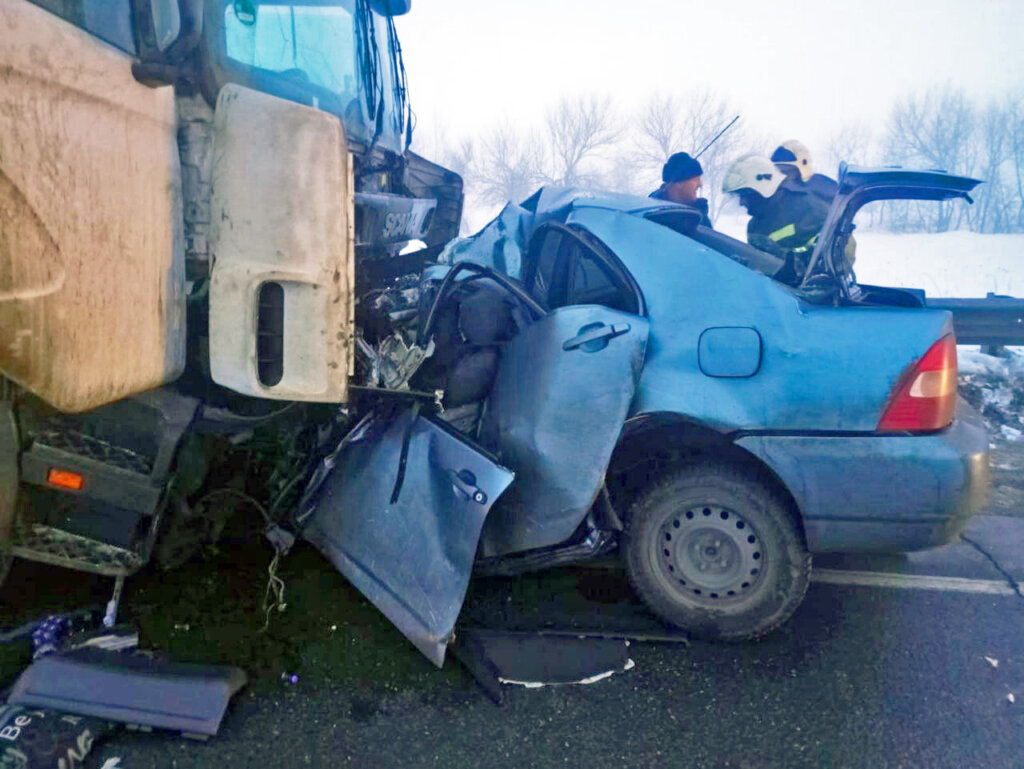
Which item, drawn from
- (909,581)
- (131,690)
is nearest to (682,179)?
(909,581)

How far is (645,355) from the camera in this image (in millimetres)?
2652

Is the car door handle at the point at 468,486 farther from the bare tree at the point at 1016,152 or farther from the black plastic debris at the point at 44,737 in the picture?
the bare tree at the point at 1016,152

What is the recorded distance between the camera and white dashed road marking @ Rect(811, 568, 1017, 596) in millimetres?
3131

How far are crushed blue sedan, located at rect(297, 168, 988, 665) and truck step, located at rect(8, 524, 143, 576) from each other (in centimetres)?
71

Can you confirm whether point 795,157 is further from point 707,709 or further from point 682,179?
point 707,709

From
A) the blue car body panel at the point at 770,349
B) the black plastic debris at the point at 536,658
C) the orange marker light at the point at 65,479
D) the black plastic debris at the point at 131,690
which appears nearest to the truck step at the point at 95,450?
the orange marker light at the point at 65,479

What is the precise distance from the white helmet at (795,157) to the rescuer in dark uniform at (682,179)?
0.50m

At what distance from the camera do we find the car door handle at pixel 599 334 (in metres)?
2.63

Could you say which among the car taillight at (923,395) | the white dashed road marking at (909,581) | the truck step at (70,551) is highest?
the car taillight at (923,395)

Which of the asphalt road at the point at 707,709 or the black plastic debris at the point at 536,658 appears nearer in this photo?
the asphalt road at the point at 707,709

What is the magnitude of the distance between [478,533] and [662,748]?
899mm

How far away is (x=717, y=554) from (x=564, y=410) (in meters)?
0.82

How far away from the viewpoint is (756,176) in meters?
4.34

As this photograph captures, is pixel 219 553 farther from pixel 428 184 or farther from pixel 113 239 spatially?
pixel 428 184
